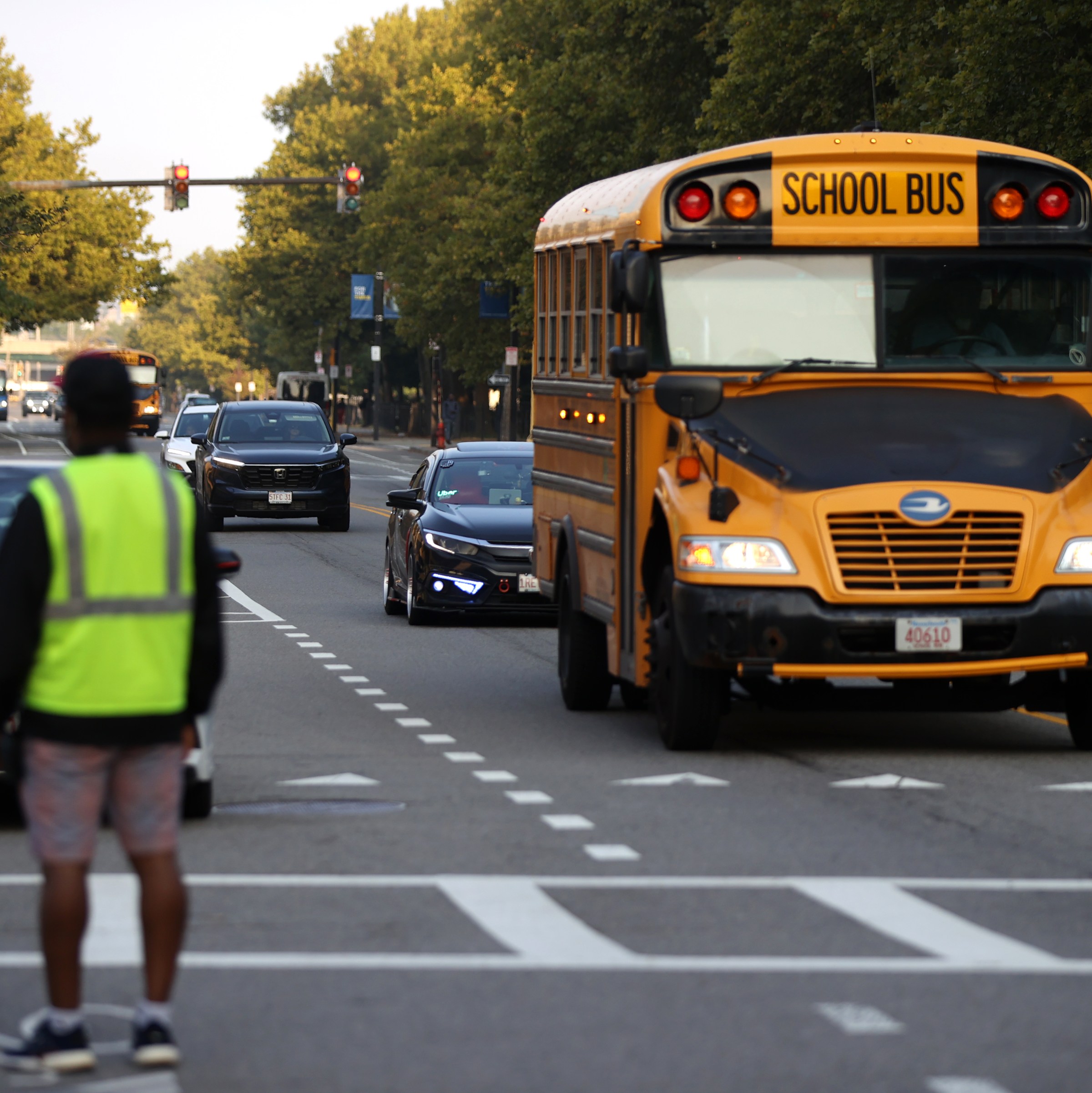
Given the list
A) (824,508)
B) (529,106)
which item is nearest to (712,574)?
(824,508)

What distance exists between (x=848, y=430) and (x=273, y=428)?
23.2m

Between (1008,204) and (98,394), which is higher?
(1008,204)

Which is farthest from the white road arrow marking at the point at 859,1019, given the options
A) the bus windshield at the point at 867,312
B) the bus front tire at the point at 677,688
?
the bus windshield at the point at 867,312

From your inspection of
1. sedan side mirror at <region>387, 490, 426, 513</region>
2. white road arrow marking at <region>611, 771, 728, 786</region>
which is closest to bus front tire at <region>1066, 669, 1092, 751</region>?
white road arrow marking at <region>611, 771, 728, 786</region>

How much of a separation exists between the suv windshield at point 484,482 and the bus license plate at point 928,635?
910cm

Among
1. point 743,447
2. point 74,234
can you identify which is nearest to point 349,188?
point 743,447

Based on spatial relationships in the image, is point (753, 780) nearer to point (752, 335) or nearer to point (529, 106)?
point (752, 335)

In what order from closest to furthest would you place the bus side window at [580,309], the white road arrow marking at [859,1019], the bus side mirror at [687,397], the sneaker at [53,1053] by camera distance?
1. the sneaker at [53,1053]
2. the white road arrow marking at [859,1019]
3. the bus side mirror at [687,397]
4. the bus side window at [580,309]

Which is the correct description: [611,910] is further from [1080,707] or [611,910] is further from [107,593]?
[1080,707]

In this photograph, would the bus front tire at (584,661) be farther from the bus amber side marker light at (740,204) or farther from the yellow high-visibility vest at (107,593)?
the yellow high-visibility vest at (107,593)

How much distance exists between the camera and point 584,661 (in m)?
14.0

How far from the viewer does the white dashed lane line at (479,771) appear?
30.6 ft

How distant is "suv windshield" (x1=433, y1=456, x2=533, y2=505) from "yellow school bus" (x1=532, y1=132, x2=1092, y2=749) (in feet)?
23.8

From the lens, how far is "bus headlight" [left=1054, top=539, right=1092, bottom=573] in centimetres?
1169
